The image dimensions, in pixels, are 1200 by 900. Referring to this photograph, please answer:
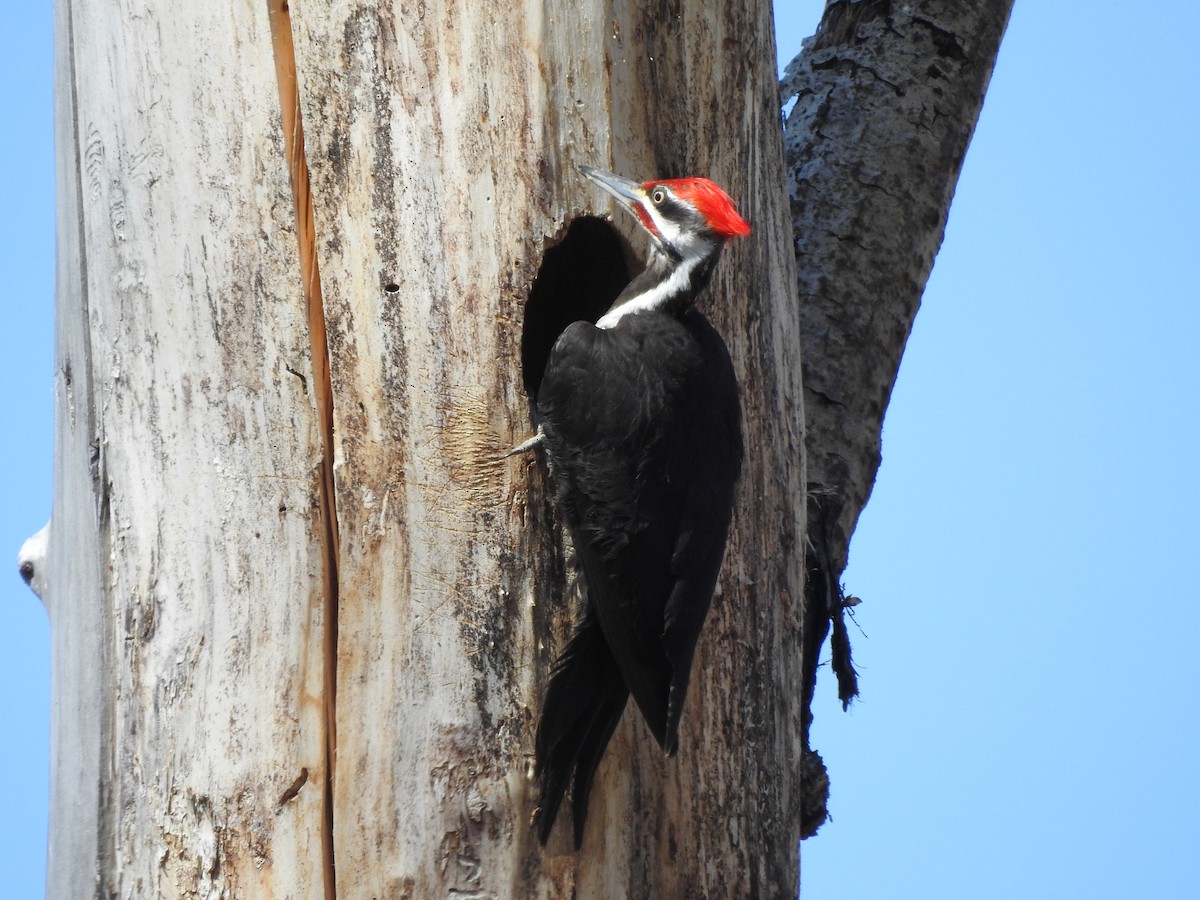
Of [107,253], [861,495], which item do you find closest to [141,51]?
[107,253]

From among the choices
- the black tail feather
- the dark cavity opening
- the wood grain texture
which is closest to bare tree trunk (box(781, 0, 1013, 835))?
the dark cavity opening

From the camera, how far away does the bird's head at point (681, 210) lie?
272 centimetres

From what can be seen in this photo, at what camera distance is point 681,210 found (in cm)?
280

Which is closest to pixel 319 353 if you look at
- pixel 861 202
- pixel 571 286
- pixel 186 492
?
pixel 186 492

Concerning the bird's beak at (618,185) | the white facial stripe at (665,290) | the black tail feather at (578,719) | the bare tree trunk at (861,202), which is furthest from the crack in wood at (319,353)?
the bare tree trunk at (861,202)

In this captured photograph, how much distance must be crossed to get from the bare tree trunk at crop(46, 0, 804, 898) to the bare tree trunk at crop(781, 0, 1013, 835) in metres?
0.96

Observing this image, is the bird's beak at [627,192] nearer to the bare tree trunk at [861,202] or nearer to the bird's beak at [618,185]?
the bird's beak at [618,185]

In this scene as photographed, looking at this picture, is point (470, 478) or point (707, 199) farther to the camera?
point (707, 199)

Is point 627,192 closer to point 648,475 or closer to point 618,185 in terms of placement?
point 618,185

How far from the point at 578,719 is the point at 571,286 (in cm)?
113

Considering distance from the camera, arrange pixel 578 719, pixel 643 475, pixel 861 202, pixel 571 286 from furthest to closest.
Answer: pixel 861 202, pixel 571 286, pixel 643 475, pixel 578 719

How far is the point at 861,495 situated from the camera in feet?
12.3

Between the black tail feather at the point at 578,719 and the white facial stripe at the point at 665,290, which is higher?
the white facial stripe at the point at 665,290

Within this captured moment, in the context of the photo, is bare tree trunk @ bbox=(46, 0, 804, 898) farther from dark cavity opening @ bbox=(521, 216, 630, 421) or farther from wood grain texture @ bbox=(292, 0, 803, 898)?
dark cavity opening @ bbox=(521, 216, 630, 421)
